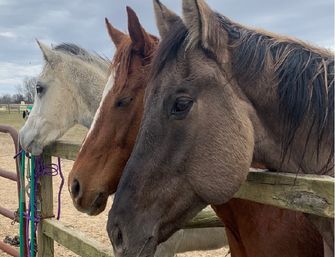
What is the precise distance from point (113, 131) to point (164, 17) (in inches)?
32.3

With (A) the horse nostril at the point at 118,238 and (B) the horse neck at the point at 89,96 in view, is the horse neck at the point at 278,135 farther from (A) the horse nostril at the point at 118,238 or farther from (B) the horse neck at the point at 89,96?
(B) the horse neck at the point at 89,96

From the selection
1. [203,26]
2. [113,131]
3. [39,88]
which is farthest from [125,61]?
[39,88]

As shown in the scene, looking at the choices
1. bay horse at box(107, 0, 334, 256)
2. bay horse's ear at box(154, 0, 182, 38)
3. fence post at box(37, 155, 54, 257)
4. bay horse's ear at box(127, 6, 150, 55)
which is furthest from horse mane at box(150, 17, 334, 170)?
fence post at box(37, 155, 54, 257)

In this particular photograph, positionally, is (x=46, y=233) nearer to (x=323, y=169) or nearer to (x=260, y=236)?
(x=260, y=236)

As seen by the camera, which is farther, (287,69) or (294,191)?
(287,69)

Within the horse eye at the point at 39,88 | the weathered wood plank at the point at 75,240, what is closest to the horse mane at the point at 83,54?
the horse eye at the point at 39,88

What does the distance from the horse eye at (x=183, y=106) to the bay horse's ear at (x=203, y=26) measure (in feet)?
0.80

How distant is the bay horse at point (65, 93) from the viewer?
4.22 metres

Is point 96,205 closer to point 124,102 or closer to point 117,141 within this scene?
point 117,141

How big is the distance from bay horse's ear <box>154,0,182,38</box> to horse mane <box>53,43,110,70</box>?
2.54 metres

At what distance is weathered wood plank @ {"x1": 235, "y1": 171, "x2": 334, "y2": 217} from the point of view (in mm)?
1385

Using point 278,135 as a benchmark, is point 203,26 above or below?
above

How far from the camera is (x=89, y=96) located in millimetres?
4297

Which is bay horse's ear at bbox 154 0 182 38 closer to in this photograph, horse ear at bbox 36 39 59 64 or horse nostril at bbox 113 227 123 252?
horse nostril at bbox 113 227 123 252
